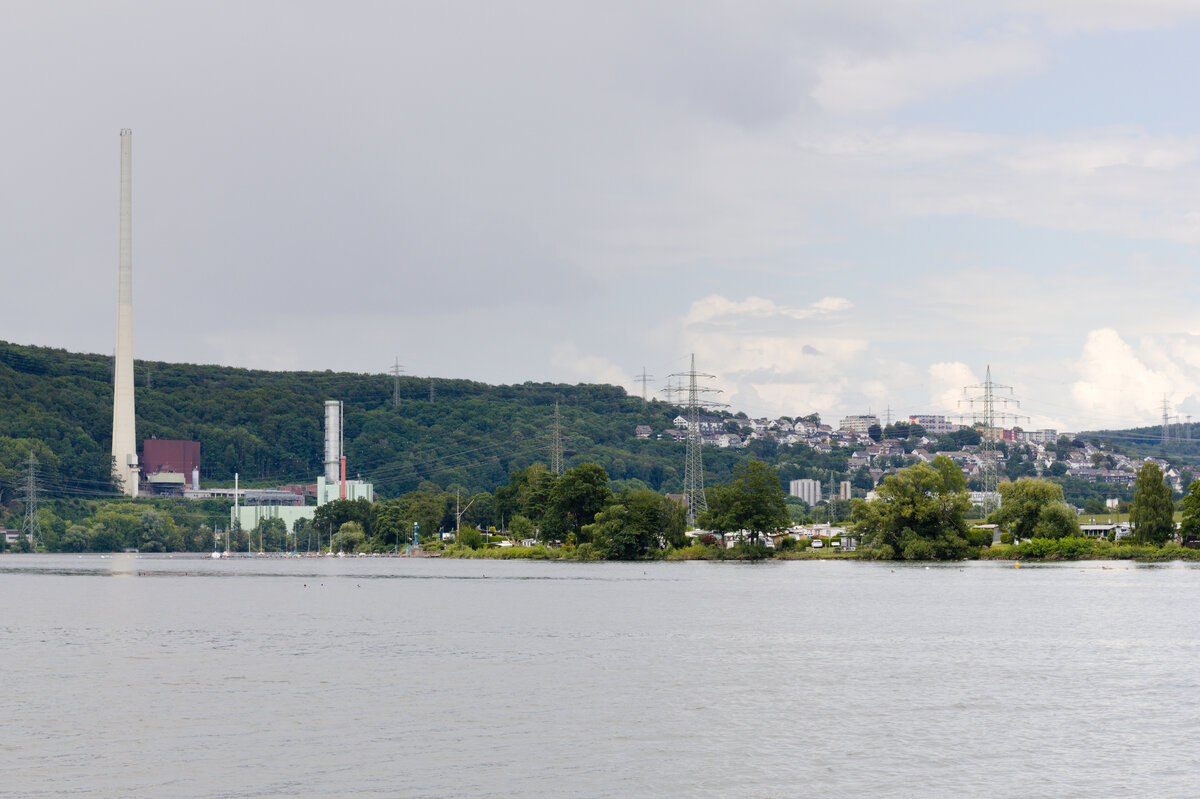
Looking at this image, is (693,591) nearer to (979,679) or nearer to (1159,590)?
(1159,590)

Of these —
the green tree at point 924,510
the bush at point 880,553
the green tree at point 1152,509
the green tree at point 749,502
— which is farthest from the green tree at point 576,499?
the green tree at point 1152,509

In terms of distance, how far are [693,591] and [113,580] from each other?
77.5 meters

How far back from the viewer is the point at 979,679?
5169 centimetres

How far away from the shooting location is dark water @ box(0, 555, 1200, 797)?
3359cm

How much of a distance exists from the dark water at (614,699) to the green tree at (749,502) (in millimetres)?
74245

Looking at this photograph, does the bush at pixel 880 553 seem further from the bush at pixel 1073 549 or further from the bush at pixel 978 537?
the bush at pixel 1073 549

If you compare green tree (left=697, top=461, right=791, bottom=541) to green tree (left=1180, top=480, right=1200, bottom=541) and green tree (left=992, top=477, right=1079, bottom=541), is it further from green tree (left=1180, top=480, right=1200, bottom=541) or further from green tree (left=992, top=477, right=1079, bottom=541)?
green tree (left=1180, top=480, right=1200, bottom=541)

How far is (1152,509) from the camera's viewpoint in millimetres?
147750

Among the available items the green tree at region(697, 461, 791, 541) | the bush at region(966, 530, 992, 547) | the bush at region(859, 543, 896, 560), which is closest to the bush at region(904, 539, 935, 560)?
the bush at region(859, 543, 896, 560)

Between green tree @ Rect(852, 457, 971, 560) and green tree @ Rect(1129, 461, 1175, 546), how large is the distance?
2001 centimetres

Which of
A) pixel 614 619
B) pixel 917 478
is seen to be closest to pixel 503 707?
pixel 614 619

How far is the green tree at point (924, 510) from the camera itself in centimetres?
15014

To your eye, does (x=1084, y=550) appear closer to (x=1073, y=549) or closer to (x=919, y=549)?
(x=1073, y=549)

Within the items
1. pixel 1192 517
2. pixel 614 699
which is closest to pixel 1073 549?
pixel 1192 517
